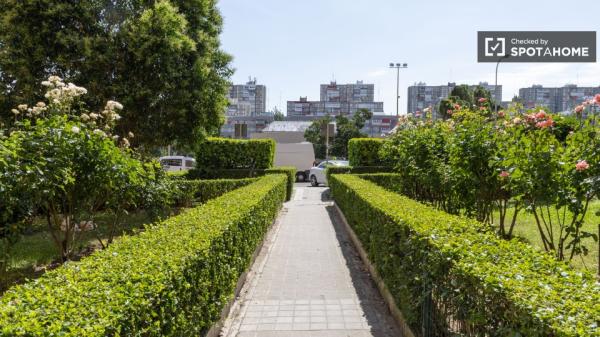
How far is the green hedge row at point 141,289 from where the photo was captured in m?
2.11

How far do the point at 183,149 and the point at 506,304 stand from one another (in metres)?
13.6

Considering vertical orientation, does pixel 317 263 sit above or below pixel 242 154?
below

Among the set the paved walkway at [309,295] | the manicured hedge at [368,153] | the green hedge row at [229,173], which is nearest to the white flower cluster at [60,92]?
the paved walkway at [309,295]

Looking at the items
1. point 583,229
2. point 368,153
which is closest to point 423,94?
point 368,153

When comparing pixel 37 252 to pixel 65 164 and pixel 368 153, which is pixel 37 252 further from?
pixel 368 153

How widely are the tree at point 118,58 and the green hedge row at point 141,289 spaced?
8.15m

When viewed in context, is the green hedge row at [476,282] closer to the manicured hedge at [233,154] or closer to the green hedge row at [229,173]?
the green hedge row at [229,173]

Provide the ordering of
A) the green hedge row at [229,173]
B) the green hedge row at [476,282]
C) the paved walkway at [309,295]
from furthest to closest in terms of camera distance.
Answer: the green hedge row at [229,173], the paved walkway at [309,295], the green hedge row at [476,282]

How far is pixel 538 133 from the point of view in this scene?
6.04 metres

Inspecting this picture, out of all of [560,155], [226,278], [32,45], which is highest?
[32,45]

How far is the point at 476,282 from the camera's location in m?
2.81

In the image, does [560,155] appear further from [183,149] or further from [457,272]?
[183,149]

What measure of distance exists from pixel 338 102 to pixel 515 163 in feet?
512

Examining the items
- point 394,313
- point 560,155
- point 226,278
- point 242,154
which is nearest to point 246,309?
point 226,278
